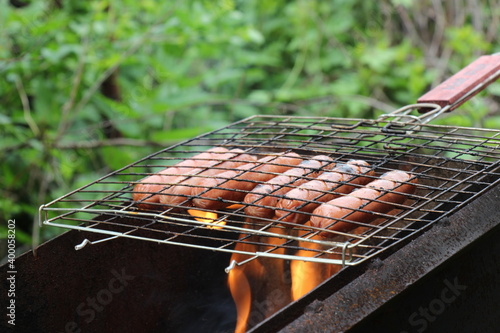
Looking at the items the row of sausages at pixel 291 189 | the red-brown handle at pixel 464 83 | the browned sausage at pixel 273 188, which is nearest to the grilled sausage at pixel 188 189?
the row of sausages at pixel 291 189

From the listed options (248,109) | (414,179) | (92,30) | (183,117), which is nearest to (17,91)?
(92,30)

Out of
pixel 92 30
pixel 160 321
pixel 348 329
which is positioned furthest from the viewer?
pixel 92 30

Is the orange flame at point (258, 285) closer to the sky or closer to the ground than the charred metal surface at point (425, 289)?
closer to the ground

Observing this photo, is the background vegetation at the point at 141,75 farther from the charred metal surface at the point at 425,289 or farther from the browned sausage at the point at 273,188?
the charred metal surface at the point at 425,289

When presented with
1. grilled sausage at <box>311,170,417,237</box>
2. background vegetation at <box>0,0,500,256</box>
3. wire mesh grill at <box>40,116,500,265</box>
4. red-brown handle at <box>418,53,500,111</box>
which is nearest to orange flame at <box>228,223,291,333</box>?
wire mesh grill at <box>40,116,500,265</box>

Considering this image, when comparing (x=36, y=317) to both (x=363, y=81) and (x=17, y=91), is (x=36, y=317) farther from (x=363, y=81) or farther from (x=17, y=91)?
(x=363, y=81)

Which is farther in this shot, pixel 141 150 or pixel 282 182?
pixel 141 150

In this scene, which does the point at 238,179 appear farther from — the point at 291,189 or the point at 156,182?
the point at 156,182

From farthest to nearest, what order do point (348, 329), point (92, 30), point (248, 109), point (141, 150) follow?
point (248, 109), point (141, 150), point (92, 30), point (348, 329)
